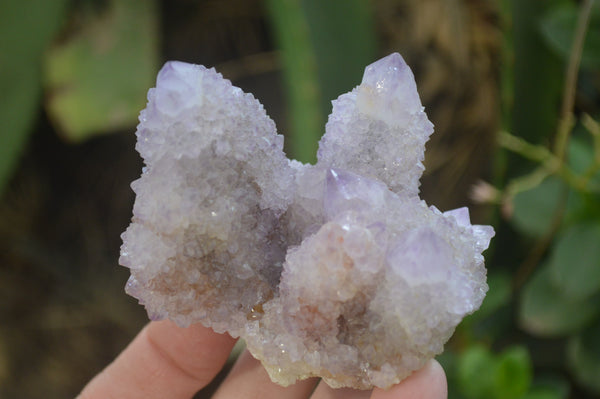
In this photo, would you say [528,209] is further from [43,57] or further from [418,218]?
[43,57]

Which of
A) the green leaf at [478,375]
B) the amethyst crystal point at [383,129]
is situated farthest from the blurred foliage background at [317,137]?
the amethyst crystal point at [383,129]

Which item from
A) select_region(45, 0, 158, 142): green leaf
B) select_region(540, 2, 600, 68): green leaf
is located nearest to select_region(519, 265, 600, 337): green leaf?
select_region(540, 2, 600, 68): green leaf

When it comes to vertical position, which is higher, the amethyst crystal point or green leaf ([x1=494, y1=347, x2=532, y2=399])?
the amethyst crystal point

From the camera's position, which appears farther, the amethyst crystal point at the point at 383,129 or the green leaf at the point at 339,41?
the green leaf at the point at 339,41

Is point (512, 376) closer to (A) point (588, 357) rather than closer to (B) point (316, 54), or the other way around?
(A) point (588, 357)

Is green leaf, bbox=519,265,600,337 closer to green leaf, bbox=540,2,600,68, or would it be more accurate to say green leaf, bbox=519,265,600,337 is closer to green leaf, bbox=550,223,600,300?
green leaf, bbox=550,223,600,300

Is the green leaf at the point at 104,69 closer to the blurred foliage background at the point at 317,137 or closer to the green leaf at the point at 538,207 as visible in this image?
the blurred foliage background at the point at 317,137

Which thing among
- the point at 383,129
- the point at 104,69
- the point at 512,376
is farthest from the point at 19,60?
the point at 512,376
